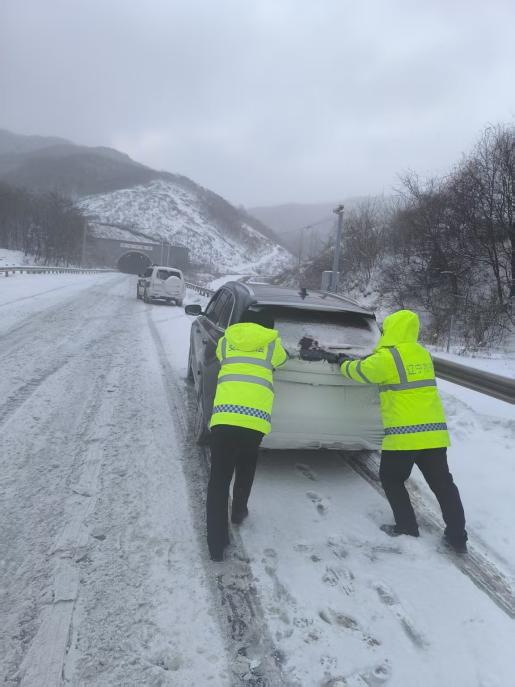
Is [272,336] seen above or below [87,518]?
above

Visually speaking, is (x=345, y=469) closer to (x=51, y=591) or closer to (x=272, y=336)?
(x=272, y=336)

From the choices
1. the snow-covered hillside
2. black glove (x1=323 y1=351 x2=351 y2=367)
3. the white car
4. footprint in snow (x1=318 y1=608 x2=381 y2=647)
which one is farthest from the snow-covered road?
the snow-covered hillside

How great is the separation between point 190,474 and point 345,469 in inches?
62.6

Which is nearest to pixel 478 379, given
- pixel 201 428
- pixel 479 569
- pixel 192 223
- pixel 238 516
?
pixel 479 569

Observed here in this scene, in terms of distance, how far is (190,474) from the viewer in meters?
4.29

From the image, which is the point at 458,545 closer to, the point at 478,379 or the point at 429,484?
the point at 429,484

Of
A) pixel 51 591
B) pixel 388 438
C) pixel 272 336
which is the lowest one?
pixel 51 591

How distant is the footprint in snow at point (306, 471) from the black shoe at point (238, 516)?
1029 millimetres

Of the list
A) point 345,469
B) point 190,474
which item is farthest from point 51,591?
point 345,469

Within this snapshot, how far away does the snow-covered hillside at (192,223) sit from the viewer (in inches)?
5433

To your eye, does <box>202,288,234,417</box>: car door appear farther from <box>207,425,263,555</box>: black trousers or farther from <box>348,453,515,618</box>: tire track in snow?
<box>348,453,515,618</box>: tire track in snow

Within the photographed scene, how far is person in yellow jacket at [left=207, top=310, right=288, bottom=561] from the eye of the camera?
3170 mm

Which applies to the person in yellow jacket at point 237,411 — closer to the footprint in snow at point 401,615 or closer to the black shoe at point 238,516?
the black shoe at point 238,516

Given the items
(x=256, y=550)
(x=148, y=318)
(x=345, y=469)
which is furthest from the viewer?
(x=148, y=318)
